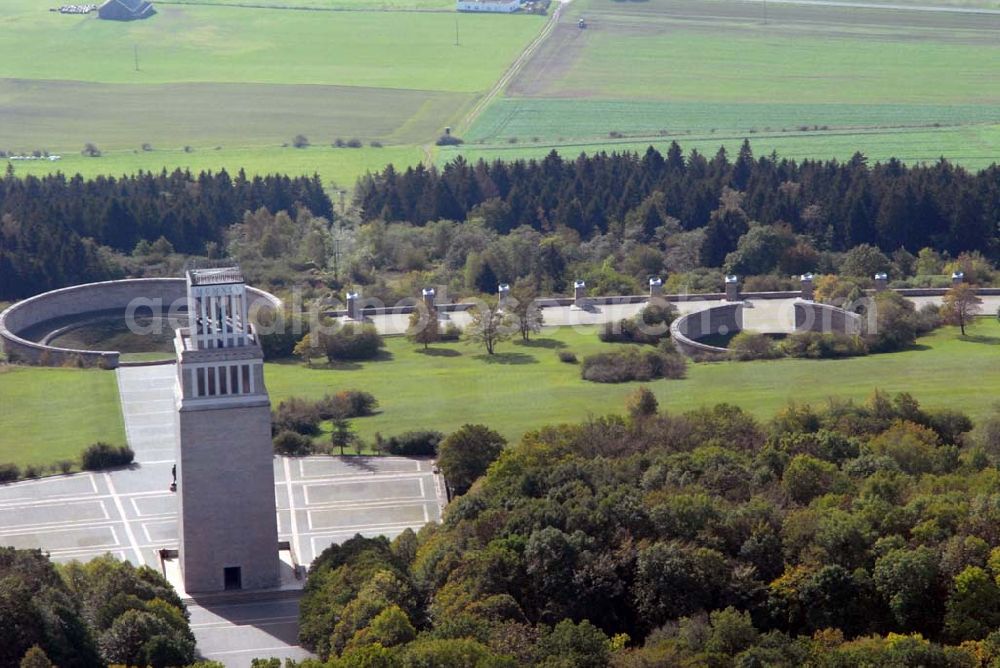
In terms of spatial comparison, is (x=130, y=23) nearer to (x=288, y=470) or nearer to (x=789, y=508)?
(x=288, y=470)

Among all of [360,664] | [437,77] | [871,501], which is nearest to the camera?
[360,664]

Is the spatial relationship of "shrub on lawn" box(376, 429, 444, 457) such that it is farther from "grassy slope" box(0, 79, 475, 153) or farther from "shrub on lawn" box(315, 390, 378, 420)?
"grassy slope" box(0, 79, 475, 153)

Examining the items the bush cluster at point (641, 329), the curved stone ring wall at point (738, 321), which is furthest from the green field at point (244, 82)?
the bush cluster at point (641, 329)

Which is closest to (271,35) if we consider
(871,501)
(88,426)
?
(88,426)

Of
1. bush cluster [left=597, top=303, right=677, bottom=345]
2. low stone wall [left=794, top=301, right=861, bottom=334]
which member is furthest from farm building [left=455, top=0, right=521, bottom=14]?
bush cluster [left=597, top=303, right=677, bottom=345]

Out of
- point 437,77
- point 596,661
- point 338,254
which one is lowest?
point 596,661

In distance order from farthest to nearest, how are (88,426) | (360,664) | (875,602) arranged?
1. (88,426)
2. (875,602)
3. (360,664)
